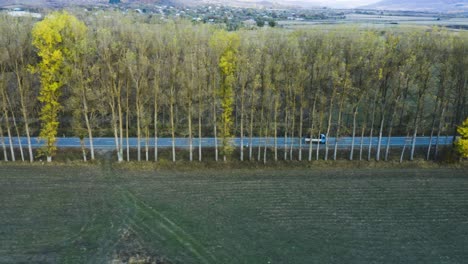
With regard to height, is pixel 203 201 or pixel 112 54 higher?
pixel 112 54

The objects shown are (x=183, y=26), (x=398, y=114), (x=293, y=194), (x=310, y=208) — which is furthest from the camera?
(x=398, y=114)

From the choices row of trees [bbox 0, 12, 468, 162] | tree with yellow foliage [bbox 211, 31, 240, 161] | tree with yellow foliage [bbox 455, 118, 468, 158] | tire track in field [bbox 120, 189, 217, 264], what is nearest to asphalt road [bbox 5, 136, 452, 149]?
row of trees [bbox 0, 12, 468, 162]

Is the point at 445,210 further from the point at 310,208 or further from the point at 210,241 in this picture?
the point at 210,241

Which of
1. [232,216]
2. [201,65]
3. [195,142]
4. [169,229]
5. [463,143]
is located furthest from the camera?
[195,142]

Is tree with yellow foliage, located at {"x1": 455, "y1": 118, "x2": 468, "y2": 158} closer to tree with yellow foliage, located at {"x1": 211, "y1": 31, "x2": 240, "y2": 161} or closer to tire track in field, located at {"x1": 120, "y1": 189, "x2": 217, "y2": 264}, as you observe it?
tree with yellow foliage, located at {"x1": 211, "y1": 31, "x2": 240, "y2": 161}

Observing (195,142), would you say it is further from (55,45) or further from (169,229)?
(169,229)

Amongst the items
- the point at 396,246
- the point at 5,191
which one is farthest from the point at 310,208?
the point at 5,191

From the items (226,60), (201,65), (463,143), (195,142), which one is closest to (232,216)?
(226,60)
